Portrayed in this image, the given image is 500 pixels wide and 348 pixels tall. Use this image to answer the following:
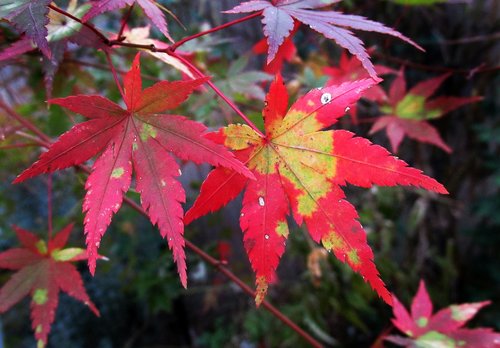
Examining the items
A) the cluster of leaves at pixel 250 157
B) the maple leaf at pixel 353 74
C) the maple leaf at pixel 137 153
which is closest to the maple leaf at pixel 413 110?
the maple leaf at pixel 353 74

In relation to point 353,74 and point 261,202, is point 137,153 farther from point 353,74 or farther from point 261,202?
point 353,74

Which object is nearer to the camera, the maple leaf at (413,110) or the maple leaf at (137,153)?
the maple leaf at (137,153)

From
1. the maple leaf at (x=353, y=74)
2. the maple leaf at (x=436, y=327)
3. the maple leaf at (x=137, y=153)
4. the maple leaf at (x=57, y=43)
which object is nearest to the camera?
the maple leaf at (x=137, y=153)

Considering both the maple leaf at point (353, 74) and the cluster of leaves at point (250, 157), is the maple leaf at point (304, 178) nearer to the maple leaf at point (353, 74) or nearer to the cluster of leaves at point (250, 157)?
the cluster of leaves at point (250, 157)

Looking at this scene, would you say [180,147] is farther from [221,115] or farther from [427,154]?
[427,154]

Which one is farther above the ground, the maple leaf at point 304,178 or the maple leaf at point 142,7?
the maple leaf at point 142,7

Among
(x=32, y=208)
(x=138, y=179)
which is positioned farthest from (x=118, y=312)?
(x=138, y=179)
